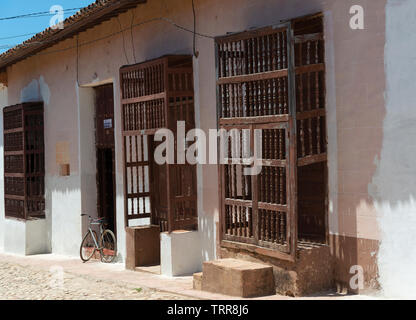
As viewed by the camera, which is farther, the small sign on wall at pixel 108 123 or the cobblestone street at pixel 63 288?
the small sign on wall at pixel 108 123

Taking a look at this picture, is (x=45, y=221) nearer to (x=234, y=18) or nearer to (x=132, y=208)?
(x=132, y=208)

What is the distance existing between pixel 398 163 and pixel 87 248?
8.26 metres

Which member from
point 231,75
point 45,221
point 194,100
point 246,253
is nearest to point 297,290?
point 246,253

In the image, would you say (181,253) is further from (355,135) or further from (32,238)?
(32,238)

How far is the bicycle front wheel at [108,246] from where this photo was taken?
12742mm

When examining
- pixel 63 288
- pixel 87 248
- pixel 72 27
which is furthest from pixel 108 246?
pixel 72 27

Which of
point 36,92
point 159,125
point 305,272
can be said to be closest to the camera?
point 305,272

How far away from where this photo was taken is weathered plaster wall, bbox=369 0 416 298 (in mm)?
7047

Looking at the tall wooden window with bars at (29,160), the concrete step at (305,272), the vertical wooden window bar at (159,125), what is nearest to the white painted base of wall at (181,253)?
the vertical wooden window bar at (159,125)

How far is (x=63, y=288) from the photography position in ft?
33.3

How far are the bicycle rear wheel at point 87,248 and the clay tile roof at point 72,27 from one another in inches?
162

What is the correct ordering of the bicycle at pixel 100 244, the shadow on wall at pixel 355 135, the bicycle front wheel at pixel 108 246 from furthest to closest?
the bicycle at pixel 100 244 < the bicycle front wheel at pixel 108 246 < the shadow on wall at pixel 355 135

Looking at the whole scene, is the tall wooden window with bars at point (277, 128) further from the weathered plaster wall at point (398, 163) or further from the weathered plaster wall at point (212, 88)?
the weathered plaster wall at point (398, 163)
